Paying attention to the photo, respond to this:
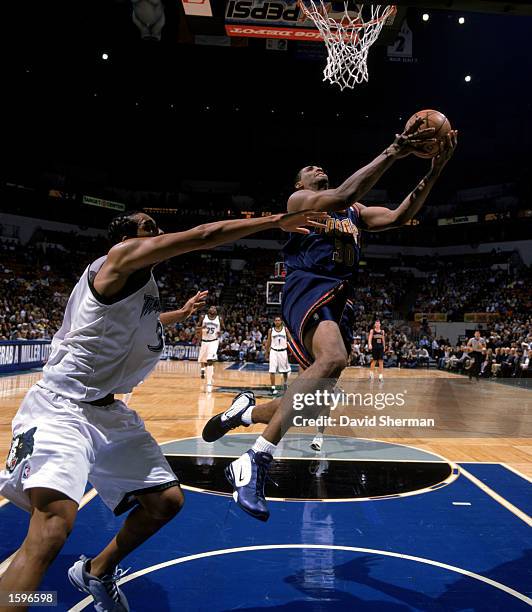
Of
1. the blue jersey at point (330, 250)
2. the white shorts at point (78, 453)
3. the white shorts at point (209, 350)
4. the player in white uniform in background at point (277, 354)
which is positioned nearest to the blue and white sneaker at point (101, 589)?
the white shorts at point (78, 453)

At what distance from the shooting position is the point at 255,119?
2881cm

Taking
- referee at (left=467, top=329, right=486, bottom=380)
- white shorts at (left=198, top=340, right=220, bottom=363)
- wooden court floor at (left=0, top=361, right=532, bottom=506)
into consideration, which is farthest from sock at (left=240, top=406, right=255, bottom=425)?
referee at (left=467, top=329, right=486, bottom=380)

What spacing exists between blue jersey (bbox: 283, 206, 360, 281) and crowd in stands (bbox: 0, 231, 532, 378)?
14.6m

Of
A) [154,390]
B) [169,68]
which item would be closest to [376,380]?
[154,390]

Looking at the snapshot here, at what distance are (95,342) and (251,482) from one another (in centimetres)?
106

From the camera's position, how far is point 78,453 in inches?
86.9

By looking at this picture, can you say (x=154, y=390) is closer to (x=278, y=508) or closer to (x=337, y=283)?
(x=278, y=508)

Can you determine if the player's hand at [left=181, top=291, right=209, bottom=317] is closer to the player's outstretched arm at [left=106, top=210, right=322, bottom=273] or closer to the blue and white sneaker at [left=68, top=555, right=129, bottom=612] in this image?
the player's outstretched arm at [left=106, top=210, right=322, bottom=273]

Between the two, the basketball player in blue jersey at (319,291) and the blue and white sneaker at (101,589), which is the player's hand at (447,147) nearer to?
the basketball player in blue jersey at (319,291)

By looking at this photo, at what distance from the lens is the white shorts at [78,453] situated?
6.98 feet

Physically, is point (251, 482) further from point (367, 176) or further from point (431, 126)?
point (431, 126)

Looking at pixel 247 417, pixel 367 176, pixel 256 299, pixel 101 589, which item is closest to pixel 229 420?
pixel 247 417

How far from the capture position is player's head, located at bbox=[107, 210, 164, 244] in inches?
103

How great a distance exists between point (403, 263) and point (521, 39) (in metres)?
16.2
